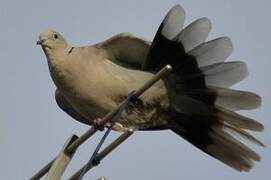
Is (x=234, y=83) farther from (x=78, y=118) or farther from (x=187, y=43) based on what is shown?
(x=78, y=118)

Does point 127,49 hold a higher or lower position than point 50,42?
lower

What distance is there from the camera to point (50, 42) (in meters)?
6.00

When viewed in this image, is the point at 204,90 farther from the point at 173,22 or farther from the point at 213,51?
the point at 173,22

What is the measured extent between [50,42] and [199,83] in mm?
1244

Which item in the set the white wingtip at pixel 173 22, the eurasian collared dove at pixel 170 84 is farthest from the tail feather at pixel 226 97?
the white wingtip at pixel 173 22

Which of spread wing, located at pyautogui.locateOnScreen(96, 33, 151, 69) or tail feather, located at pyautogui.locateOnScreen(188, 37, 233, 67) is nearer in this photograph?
tail feather, located at pyautogui.locateOnScreen(188, 37, 233, 67)

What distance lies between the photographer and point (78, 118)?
254 inches

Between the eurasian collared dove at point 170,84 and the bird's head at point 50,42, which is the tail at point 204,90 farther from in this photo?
the bird's head at point 50,42

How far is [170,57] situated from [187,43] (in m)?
0.26

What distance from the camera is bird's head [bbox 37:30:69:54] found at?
5977 mm

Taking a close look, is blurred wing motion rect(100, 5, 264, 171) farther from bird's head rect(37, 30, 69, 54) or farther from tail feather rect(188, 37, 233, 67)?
bird's head rect(37, 30, 69, 54)

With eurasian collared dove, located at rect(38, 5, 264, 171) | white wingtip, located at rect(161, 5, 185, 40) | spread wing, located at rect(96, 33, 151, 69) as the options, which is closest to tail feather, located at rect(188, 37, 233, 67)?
eurasian collared dove, located at rect(38, 5, 264, 171)

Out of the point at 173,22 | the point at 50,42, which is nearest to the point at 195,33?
the point at 173,22

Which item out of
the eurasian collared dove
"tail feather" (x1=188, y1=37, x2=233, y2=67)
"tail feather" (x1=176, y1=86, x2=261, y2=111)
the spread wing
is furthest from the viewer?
the spread wing
